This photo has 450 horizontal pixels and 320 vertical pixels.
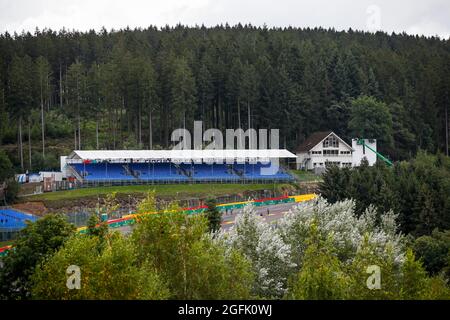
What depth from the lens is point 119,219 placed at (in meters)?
69.0

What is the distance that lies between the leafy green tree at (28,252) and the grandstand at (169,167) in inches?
1687

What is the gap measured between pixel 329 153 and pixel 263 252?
62.0 m

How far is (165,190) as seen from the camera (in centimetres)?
8788

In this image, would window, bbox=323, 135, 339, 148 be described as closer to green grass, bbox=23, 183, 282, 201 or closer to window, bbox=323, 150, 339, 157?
window, bbox=323, 150, 339, 157

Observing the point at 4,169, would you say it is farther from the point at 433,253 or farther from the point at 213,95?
the point at 433,253

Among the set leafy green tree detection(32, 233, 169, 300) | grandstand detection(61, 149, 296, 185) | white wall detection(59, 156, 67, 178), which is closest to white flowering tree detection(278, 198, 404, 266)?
leafy green tree detection(32, 233, 169, 300)

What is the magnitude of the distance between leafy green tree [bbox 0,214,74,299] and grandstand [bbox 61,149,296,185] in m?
42.9

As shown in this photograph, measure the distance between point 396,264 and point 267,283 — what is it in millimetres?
8618

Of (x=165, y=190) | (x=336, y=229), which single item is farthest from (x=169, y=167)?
(x=336, y=229)

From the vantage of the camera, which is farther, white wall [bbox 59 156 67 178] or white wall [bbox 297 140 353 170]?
white wall [bbox 297 140 353 170]

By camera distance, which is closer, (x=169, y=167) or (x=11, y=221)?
(x=11, y=221)

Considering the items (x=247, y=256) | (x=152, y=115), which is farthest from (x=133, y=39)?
(x=247, y=256)

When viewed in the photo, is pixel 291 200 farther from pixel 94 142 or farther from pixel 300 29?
pixel 300 29

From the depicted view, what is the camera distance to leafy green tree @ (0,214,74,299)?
41625 millimetres
